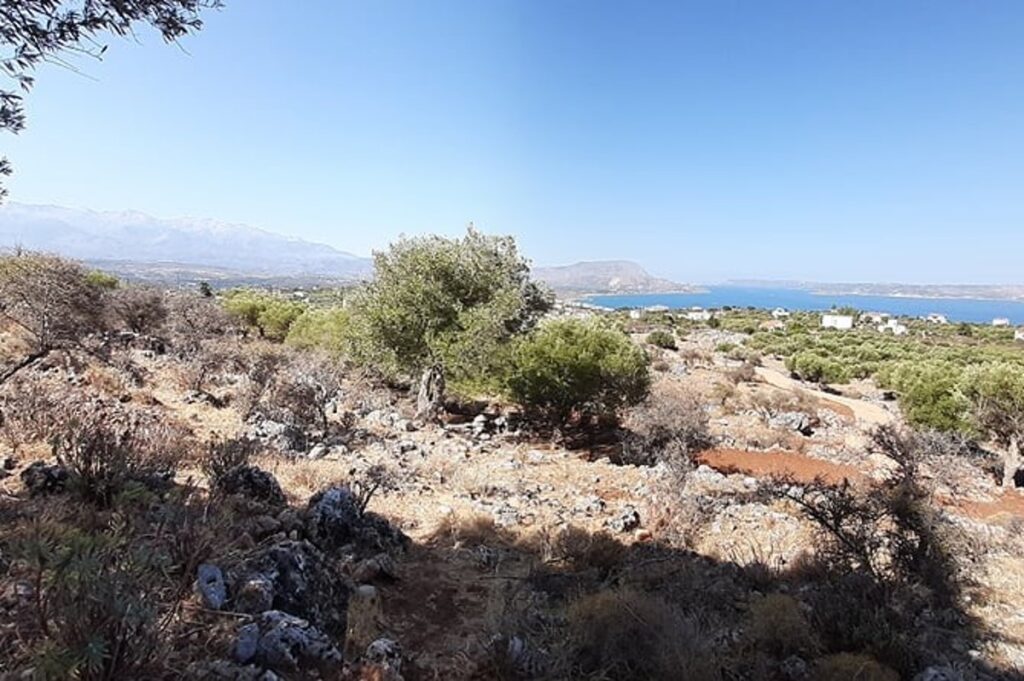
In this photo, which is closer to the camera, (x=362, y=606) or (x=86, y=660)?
(x=86, y=660)

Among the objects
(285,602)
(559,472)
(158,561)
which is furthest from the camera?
(559,472)

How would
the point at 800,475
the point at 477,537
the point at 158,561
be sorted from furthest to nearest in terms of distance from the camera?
the point at 800,475
the point at 477,537
the point at 158,561

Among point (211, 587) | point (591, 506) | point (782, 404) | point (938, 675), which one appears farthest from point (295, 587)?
point (782, 404)

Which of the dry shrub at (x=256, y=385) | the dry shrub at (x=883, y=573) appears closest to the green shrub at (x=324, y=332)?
the dry shrub at (x=256, y=385)

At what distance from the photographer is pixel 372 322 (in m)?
15.1

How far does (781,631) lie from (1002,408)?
44.9 feet

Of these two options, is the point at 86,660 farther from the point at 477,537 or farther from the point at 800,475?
the point at 800,475

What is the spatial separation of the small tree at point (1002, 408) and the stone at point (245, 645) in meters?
16.9

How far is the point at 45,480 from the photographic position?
5.58m

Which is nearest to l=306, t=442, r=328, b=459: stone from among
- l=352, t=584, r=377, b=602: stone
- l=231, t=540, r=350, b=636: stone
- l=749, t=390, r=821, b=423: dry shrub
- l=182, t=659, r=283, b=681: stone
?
l=352, t=584, r=377, b=602: stone

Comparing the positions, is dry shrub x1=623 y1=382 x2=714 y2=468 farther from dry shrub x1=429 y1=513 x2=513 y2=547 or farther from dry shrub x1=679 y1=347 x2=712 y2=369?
dry shrub x1=679 y1=347 x2=712 y2=369

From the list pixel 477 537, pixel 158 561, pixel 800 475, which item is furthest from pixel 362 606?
pixel 800 475

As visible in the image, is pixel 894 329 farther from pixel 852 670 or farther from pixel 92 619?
pixel 92 619

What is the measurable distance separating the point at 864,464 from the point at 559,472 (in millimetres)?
8586
